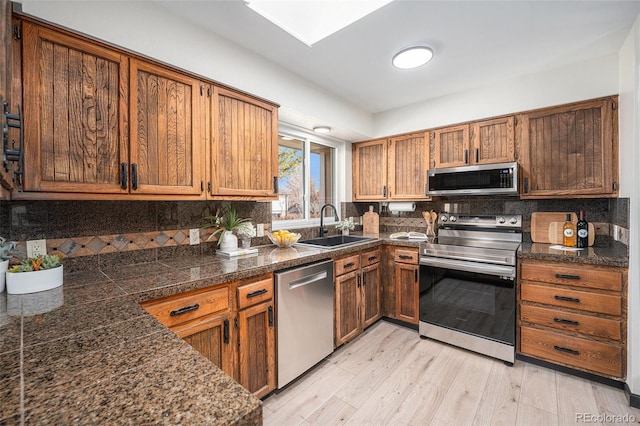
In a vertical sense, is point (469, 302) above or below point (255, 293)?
below

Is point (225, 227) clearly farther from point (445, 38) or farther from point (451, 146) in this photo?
point (451, 146)

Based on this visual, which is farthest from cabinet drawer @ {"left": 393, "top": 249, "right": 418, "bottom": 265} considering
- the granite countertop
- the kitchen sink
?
the granite countertop

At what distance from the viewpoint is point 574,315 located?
2080 mm

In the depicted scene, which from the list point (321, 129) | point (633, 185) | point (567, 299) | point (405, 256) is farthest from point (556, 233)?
point (321, 129)

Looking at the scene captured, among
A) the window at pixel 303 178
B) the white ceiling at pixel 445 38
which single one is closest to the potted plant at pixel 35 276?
the white ceiling at pixel 445 38

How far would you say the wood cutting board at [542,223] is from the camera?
261 centimetres

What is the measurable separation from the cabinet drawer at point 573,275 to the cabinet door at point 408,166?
4.02 feet

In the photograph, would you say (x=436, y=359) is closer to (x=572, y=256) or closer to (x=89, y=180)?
(x=572, y=256)

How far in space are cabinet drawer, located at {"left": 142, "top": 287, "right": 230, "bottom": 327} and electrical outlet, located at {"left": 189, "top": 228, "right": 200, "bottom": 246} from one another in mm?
659

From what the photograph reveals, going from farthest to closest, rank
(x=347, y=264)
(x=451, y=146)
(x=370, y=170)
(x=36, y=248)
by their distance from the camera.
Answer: (x=370, y=170) < (x=451, y=146) < (x=347, y=264) < (x=36, y=248)

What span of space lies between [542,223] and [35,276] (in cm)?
369

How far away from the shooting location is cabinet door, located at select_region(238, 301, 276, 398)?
5.56 feet

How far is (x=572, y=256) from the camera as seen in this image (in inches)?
82.0

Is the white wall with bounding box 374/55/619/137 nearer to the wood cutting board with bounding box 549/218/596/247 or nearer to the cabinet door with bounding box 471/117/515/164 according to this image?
the cabinet door with bounding box 471/117/515/164
